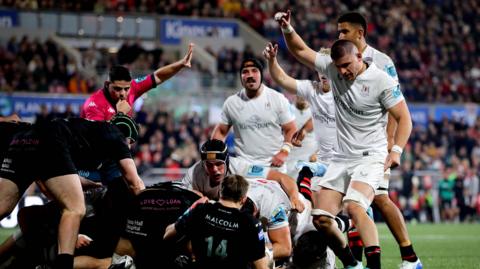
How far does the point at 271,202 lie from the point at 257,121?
2620 millimetres

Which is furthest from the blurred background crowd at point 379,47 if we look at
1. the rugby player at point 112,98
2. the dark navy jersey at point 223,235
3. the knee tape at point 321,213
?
the dark navy jersey at point 223,235

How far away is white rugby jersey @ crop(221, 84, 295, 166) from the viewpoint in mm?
11492

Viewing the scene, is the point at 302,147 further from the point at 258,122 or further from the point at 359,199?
the point at 359,199

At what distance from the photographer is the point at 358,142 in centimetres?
882

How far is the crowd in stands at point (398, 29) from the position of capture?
101 feet

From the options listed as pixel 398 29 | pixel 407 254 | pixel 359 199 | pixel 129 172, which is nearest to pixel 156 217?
pixel 129 172

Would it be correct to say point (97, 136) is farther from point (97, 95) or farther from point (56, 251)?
point (97, 95)

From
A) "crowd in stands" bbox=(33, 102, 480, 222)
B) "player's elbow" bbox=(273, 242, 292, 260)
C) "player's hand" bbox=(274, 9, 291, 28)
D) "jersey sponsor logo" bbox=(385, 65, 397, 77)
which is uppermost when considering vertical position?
"player's hand" bbox=(274, 9, 291, 28)

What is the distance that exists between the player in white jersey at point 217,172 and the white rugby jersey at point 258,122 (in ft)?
0.90

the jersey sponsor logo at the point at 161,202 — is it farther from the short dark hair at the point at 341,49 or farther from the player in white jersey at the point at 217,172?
the short dark hair at the point at 341,49

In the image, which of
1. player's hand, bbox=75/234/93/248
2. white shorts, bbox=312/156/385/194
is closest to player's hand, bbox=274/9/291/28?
white shorts, bbox=312/156/385/194

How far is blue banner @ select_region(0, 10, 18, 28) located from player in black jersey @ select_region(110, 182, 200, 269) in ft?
69.9

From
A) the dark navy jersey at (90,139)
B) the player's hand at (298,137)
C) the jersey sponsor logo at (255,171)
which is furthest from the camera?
the player's hand at (298,137)

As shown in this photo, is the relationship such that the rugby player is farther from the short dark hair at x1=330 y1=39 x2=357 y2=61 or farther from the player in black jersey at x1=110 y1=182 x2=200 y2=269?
the short dark hair at x1=330 y1=39 x2=357 y2=61
